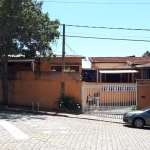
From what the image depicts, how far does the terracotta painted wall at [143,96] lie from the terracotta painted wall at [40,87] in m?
4.15

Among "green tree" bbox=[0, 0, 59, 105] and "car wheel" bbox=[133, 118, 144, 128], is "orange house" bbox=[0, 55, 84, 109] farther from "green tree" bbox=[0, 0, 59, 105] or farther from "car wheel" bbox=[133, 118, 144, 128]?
"car wheel" bbox=[133, 118, 144, 128]

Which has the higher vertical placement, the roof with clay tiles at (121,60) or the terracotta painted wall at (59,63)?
the roof with clay tiles at (121,60)

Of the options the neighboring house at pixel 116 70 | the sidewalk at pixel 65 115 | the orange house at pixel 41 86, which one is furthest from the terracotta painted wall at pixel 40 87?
the neighboring house at pixel 116 70

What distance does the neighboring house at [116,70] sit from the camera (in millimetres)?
31109

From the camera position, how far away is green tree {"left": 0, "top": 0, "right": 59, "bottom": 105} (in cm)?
2120

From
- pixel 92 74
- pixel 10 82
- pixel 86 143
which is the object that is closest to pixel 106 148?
pixel 86 143

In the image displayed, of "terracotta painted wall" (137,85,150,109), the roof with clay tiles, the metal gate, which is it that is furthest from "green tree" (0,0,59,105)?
the roof with clay tiles

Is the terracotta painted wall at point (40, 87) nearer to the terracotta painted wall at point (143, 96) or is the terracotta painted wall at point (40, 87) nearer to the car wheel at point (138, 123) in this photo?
the terracotta painted wall at point (143, 96)

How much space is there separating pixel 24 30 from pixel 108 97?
298 inches

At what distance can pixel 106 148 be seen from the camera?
992cm

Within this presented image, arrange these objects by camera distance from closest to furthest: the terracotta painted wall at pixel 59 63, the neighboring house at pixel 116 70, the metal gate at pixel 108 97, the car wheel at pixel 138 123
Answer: the car wheel at pixel 138 123, the metal gate at pixel 108 97, the terracotta painted wall at pixel 59 63, the neighboring house at pixel 116 70

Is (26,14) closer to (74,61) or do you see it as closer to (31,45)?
(31,45)

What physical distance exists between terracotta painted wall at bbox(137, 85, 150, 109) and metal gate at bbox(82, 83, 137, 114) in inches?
16.8

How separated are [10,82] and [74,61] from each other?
744cm
